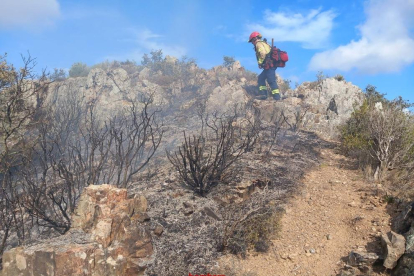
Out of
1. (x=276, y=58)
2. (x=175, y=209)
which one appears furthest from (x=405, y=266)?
(x=276, y=58)

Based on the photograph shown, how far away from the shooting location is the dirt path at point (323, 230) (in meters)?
4.27

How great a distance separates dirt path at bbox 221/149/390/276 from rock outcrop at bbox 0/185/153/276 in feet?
4.66

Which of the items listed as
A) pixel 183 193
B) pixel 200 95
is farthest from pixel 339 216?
pixel 200 95

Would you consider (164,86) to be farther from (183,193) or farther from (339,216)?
(339,216)

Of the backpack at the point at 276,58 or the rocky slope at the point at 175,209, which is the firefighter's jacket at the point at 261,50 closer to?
the backpack at the point at 276,58

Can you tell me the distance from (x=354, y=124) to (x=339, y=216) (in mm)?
4581

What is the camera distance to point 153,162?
8.20 m

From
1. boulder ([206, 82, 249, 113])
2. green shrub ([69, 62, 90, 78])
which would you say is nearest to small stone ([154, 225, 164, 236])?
boulder ([206, 82, 249, 113])

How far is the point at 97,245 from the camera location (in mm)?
3875

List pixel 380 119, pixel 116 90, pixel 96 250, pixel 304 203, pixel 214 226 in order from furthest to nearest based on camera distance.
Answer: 1. pixel 116 90
2. pixel 380 119
3. pixel 304 203
4. pixel 214 226
5. pixel 96 250

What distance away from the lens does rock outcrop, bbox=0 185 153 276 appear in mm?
3623

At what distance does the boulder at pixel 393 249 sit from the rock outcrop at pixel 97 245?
338 centimetres

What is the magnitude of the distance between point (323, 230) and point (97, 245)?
12.1 ft

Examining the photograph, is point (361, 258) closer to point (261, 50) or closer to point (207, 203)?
point (207, 203)
